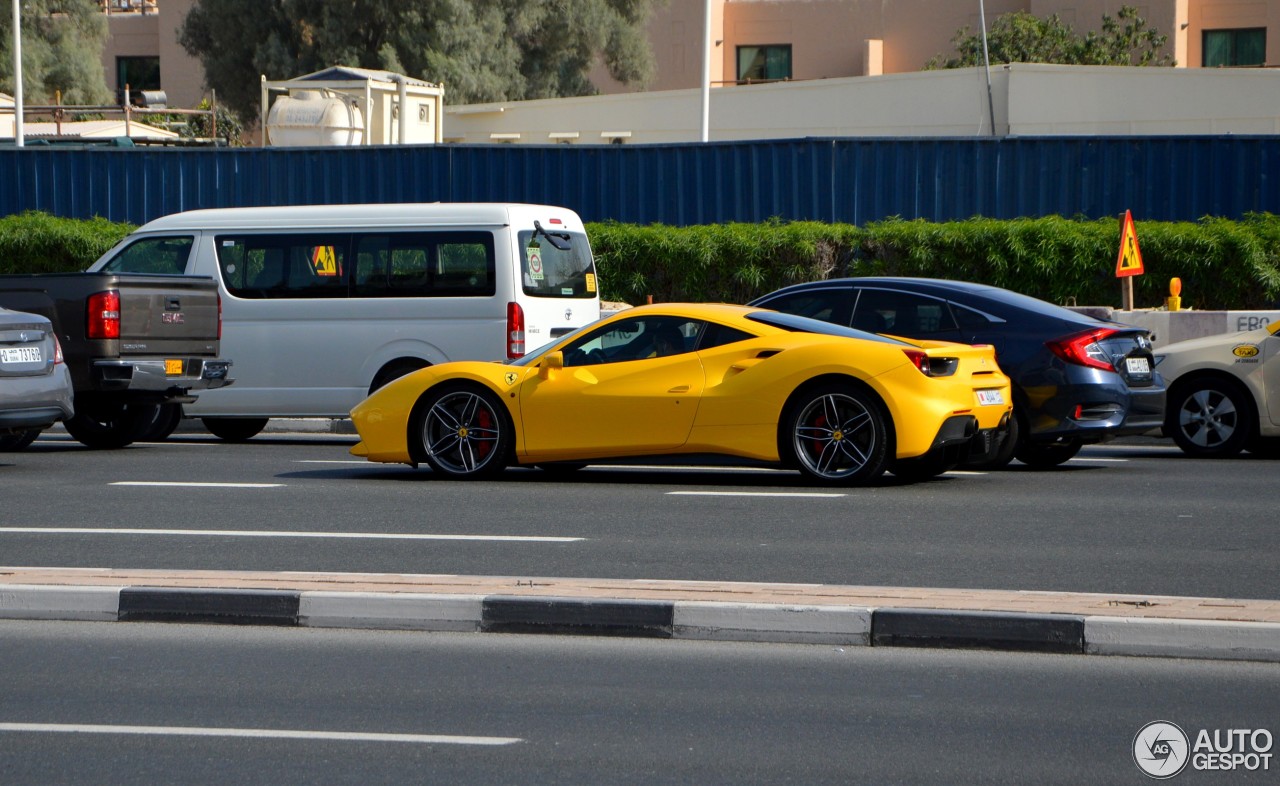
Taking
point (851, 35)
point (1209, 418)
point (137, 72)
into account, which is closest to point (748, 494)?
point (1209, 418)

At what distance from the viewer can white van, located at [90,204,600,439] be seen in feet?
48.0

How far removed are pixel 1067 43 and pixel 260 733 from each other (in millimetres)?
39239

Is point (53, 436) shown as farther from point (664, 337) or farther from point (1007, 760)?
point (1007, 760)

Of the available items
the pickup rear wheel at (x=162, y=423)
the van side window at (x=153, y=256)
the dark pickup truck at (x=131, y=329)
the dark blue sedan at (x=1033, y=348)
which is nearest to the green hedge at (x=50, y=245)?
the van side window at (x=153, y=256)

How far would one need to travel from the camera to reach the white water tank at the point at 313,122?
29.8 m

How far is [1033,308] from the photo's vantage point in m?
12.4

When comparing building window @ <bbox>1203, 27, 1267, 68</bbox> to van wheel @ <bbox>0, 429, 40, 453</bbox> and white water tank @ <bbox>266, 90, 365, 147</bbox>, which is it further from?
van wheel @ <bbox>0, 429, 40, 453</bbox>

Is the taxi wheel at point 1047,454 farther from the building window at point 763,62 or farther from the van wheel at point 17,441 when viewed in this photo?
the building window at point 763,62

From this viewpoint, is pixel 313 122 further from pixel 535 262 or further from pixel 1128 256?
pixel 1128 256

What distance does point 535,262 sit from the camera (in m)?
14.8

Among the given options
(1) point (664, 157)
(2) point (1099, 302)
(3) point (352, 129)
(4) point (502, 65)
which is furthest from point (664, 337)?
(4) point (502, 65)

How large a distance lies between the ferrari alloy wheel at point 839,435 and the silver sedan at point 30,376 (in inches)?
224

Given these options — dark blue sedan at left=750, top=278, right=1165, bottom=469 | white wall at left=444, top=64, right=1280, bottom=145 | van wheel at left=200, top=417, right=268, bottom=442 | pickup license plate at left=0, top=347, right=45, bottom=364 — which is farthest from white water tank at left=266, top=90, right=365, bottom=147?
dark blue sedan at left=750, top=278, right=1165, bottom=469
